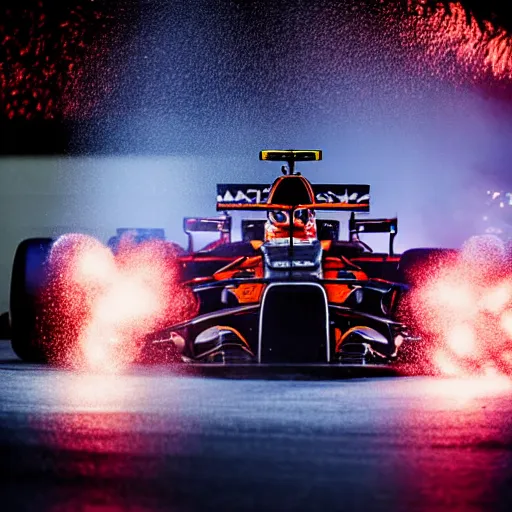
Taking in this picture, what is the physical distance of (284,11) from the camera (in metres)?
12.7

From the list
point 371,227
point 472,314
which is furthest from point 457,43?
point 472,314

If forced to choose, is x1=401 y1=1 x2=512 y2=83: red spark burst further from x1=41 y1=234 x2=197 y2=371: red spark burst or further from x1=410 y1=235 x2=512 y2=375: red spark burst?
x1=41 y1=234 x2=197 y2=371: red spark burst

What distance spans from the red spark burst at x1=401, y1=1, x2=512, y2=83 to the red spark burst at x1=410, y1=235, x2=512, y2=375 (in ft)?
18.3

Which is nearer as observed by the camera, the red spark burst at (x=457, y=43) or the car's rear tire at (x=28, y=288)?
the car's rear tire at (x=28, y=288)

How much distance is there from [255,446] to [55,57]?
1062cm

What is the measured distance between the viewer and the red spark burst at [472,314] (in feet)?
19.6

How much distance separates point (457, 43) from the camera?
1457cm

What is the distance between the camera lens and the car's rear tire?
20.8 ft

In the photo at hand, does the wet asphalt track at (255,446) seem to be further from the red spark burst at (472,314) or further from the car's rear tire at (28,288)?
the car's rear tire at (28,288)

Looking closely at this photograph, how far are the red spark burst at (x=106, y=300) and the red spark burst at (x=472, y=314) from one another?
146 centimetres

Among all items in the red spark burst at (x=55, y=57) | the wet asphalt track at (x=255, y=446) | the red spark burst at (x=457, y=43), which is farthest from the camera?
the red spark burst at (x=457, y=43)

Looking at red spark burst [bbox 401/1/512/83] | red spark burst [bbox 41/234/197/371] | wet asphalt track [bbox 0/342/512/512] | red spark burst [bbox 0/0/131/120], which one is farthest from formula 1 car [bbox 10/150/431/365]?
red spark burst [bbox 401/1/512/83]

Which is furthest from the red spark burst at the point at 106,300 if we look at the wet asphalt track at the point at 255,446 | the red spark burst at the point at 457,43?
the red spark burst at the point at 457,43

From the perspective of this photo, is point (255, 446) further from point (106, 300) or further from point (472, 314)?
point (106, 300)
